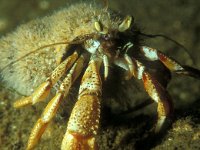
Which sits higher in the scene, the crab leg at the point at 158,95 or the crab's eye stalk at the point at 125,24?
the crab's eye stalk at the point at 125,24

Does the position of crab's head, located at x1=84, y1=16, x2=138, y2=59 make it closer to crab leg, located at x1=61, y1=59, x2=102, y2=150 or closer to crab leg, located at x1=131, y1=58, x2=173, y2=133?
crab leg, located at x1=131, y1=58, x2=173, y2=133

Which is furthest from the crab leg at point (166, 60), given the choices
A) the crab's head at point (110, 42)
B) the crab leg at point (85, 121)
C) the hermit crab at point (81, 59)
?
the crab leg at point (85, 121)

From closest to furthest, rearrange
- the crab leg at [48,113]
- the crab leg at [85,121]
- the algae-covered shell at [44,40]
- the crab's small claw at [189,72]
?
the crab leg at [85,121] < the crab leg at [48,113] < the algae-covered shell at [44,40] < the crab's small claw at [189,72]

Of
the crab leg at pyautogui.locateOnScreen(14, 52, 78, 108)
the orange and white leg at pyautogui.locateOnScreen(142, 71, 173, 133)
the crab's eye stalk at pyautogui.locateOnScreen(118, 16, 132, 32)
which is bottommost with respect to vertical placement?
the orange and white leg at pyautogui.locateOnScreen(142, 71, 173, 133)

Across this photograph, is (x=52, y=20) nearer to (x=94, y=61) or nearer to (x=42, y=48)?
(x=42, y=48)

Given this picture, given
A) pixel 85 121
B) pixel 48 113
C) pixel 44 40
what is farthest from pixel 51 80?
pixel 85 121

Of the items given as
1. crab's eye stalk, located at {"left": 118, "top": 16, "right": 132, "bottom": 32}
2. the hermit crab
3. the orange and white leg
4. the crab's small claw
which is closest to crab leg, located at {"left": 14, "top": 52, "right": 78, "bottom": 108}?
the hermit crab

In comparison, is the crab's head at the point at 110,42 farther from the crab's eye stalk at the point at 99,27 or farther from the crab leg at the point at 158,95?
the crab leg at the point at 158,95

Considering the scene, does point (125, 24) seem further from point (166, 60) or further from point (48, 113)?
point (48, 113)
